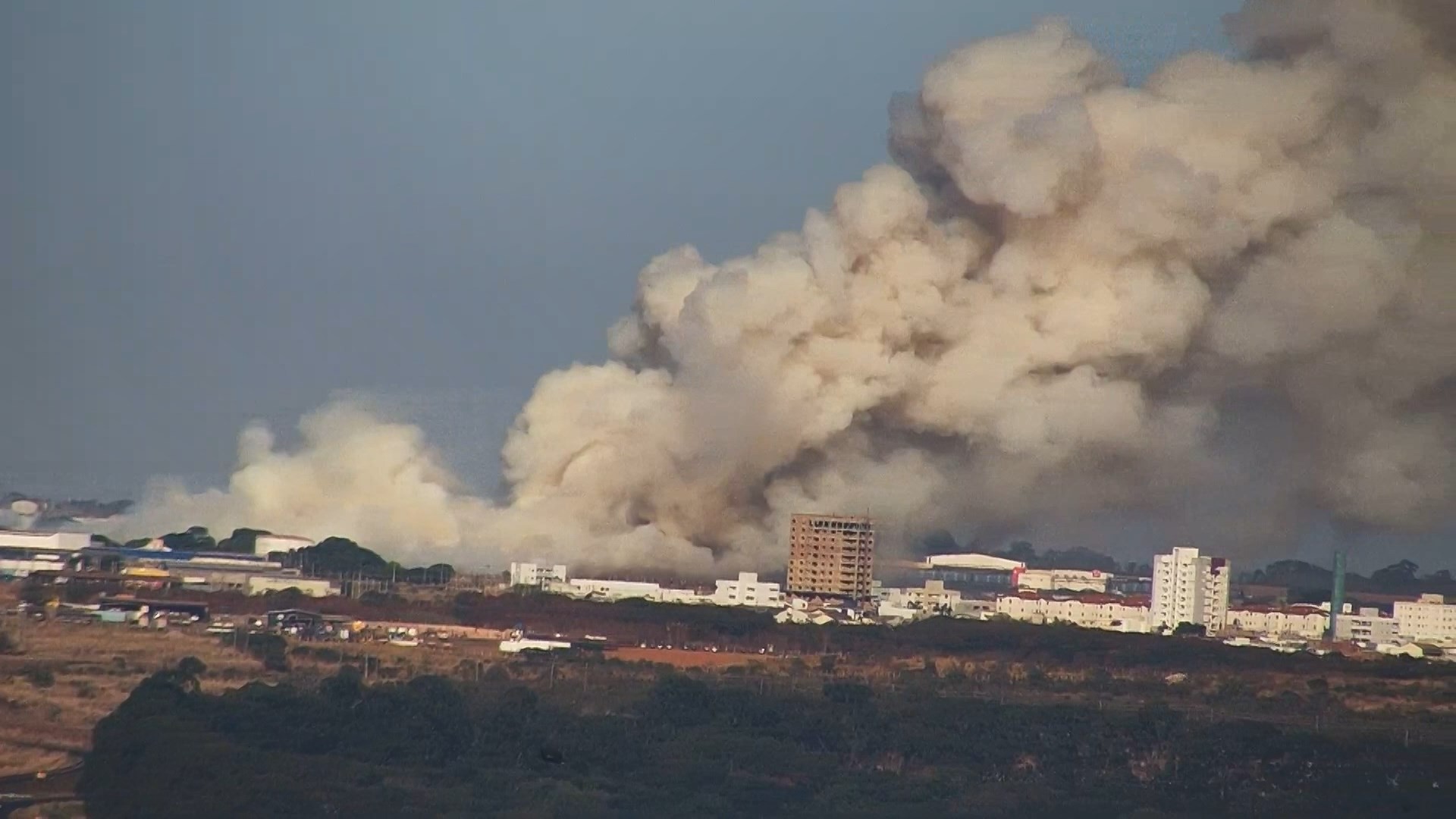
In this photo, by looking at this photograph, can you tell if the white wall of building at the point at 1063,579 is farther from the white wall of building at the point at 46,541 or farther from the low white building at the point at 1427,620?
the white wall of building at the point at 46,541

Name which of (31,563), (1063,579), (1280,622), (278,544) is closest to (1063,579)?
(1063,579)

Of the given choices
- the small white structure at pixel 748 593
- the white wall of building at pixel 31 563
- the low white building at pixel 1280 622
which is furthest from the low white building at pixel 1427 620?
the white wall of building at pixel 31 563

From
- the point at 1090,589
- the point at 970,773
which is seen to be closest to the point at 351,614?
the point at 970,773

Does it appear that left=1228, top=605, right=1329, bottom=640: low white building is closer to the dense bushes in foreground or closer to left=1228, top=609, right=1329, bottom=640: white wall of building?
left=1228, top=609, right=1329, bottom=640: white wall of building

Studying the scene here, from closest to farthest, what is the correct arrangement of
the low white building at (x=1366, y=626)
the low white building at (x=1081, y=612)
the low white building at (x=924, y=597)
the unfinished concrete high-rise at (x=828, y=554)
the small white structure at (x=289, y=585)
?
the small white structure at (x=289, y=585)
the low white building at (x=1081, y=612)
the unfinished concrete high-rise at (x=828, y=554)
the low white building at (x=924, y=597)
the low white building at (x=1366, y=626)

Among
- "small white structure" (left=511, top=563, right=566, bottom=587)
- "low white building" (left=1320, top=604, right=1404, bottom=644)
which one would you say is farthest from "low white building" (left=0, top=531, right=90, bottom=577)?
"low white building" (left=1320, top=604, right=1404, bottom=644)

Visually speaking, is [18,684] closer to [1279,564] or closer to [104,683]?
[104,683]
